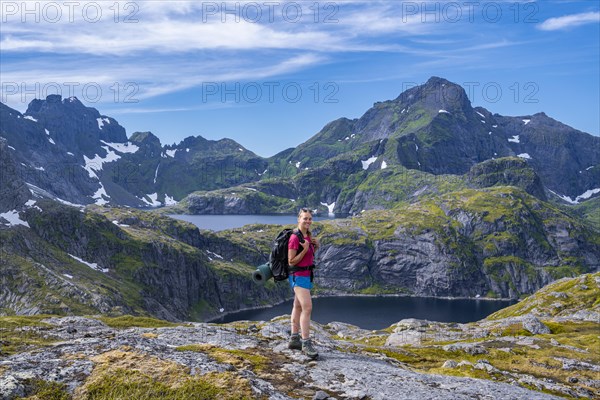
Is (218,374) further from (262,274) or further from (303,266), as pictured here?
(303,266)

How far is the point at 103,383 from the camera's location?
13922 millimetres

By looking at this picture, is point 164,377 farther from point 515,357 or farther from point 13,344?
point 515,357

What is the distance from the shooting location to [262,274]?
17.5 m

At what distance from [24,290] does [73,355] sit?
203 meters

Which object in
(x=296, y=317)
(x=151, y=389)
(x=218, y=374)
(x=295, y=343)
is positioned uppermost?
(x=296, y=317)

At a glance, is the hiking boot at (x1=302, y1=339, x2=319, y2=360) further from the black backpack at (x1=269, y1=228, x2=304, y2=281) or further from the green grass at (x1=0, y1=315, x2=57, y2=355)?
the green grass at (x1=0, y1=315, x2=57, y2=355)

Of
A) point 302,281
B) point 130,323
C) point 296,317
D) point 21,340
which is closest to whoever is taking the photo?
point 302,281

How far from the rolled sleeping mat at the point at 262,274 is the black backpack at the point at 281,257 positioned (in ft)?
0.96

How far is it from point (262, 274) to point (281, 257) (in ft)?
4.46

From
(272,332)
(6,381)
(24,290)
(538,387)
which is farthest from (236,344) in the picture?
(24,290)

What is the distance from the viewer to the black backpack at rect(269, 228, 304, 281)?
18406 mm

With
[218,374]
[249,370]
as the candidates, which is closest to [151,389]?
[218,374]

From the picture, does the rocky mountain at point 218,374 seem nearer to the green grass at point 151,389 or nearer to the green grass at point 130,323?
the green grass at point 151,389

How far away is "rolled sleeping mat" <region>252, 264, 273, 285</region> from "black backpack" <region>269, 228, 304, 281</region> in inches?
11.6
